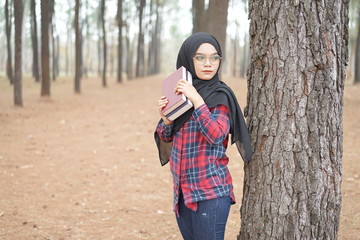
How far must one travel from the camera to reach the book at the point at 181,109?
2.30m

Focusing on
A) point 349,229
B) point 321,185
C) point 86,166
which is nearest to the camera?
point 321,185

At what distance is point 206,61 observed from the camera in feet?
7.76

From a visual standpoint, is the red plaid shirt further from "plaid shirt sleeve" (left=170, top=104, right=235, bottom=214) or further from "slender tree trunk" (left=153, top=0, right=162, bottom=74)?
"slender tree trunk" (left=153, top=0, right=162, bottom=74)

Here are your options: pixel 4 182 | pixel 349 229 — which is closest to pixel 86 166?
pixel 4 182

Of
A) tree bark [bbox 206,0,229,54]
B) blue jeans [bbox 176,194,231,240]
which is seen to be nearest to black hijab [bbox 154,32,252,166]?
blue jeans [bbox 176,194,231,240]

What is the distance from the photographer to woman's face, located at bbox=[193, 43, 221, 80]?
7.77ft

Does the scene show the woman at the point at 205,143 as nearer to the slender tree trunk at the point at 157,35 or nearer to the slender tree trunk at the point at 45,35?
the slender tree trunk at the point at 45,35

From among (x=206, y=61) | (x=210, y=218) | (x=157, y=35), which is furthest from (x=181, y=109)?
(x=157, y=35)

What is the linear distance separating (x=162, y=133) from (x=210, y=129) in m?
0.49

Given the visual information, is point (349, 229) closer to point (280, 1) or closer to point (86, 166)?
point (280, 1)

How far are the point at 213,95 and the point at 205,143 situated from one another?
0.98 feet

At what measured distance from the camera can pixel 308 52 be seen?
246cm

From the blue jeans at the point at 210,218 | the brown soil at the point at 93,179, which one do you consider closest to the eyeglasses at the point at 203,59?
the blue jeans at the point at 210,218

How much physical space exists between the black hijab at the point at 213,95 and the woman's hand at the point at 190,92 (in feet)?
0.30
